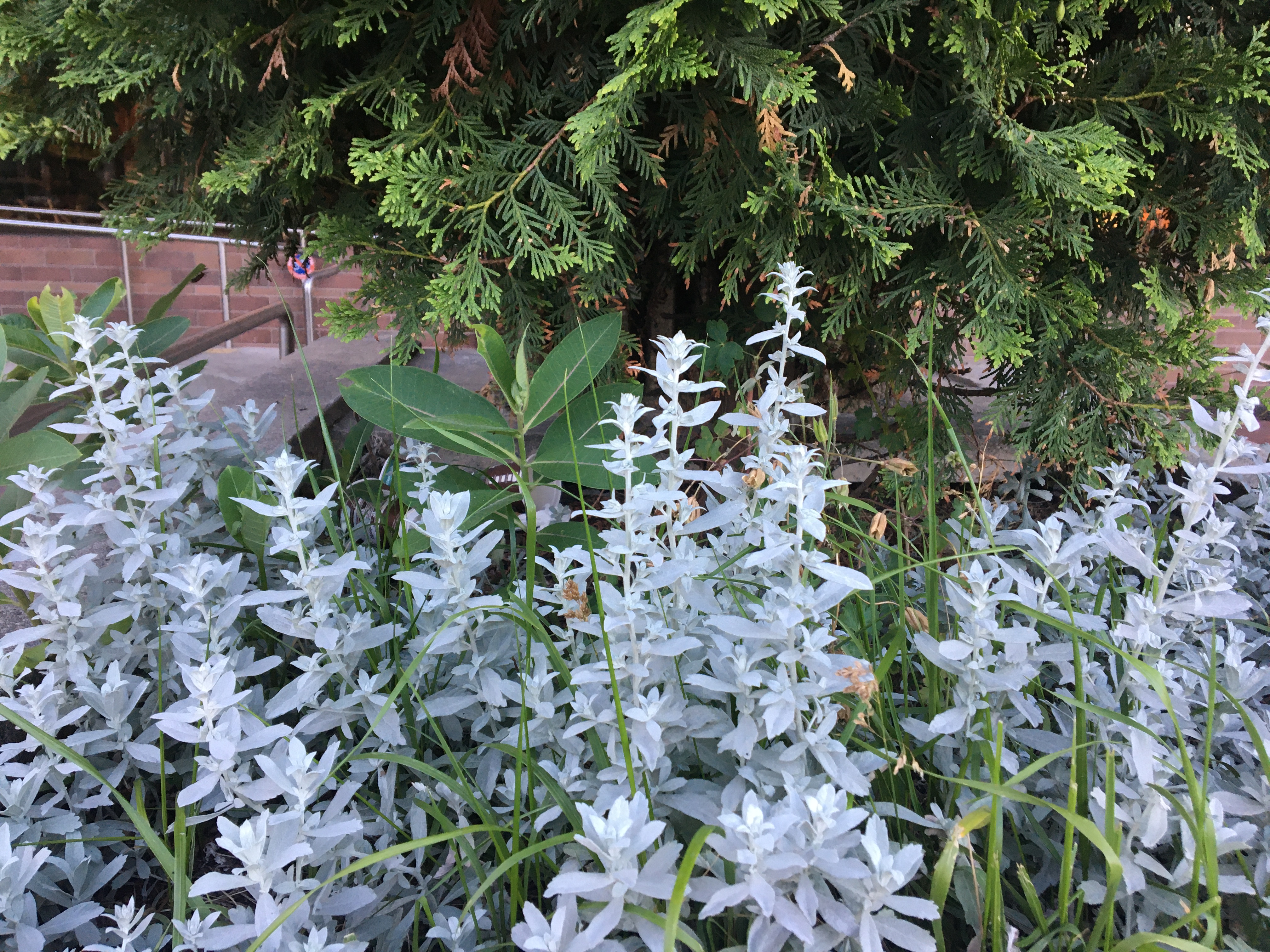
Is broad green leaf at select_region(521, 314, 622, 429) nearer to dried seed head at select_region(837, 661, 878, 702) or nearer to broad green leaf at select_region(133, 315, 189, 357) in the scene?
dried seed head at select_region(837, 661, 878, 702)

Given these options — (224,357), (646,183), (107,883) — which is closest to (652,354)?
(646,183)

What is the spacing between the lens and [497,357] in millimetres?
1354

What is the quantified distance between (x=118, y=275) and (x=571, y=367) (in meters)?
8.09

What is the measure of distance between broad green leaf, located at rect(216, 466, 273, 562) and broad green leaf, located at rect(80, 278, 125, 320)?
55cm

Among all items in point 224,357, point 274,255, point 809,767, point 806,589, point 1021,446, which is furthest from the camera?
point 224,357

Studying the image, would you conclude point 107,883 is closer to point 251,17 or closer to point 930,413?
point 930,413

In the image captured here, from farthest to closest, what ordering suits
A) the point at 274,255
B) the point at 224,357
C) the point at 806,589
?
1. the point at 224,357
2. the point at 274,255
3. the point at 806,589

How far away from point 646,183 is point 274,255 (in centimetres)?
109

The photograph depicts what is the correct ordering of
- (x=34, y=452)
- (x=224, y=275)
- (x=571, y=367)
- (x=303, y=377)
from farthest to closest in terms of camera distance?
(x=224, y=275)
(x=303, y=377)
(x=571, y=367)
(x=34, y=452)

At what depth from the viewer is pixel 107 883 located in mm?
1007

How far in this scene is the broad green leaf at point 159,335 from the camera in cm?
166

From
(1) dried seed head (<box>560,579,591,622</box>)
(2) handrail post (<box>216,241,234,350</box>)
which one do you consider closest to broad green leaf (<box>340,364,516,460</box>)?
(1) dried seed head (<box>560,579,591,622</box>)

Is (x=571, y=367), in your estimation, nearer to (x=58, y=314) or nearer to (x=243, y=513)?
(x=243, y=513)

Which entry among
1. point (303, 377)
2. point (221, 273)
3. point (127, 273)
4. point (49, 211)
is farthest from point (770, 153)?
point (49, 211)
